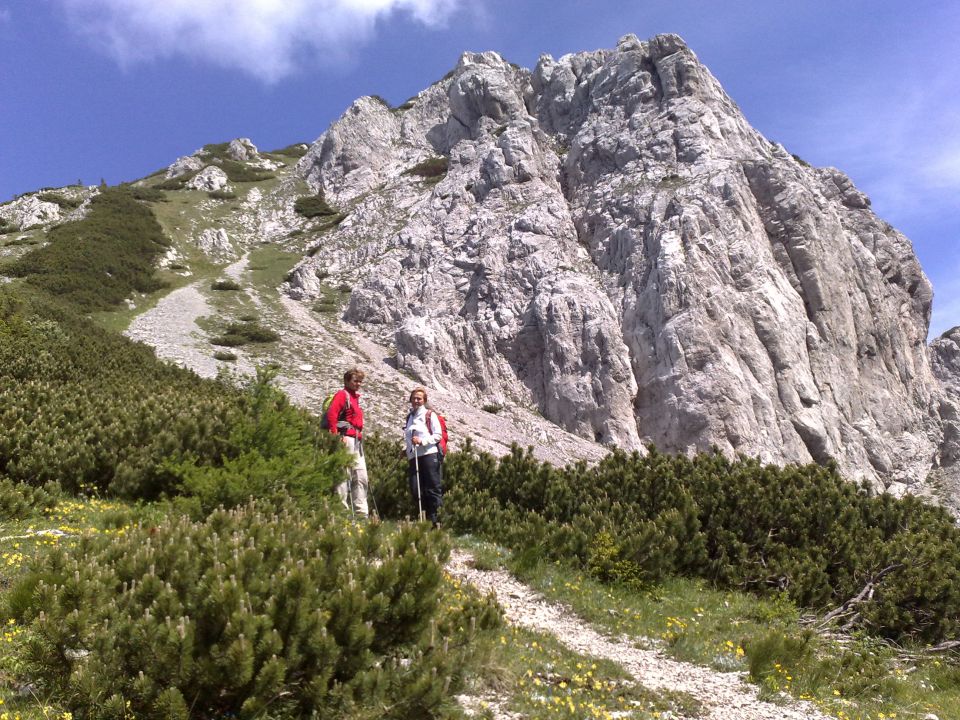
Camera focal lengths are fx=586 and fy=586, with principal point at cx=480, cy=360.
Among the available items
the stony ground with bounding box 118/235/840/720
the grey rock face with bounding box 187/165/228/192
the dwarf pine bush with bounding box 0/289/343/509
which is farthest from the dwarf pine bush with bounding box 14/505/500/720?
the grey rock face with bounding box 187/165/228/192

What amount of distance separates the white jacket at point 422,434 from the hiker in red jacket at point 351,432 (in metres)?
0.92

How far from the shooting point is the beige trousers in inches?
394

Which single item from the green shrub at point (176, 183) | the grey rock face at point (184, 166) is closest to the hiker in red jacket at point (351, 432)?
the green shrub at point (176, 183)

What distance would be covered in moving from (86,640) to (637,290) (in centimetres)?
3908

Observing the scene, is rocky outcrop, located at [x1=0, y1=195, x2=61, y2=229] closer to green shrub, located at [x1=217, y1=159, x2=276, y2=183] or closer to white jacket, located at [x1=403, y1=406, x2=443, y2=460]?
green shrub, located at [x1=217, y1=159, x2=276, y2=183]

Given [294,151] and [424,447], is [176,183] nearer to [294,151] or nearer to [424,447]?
[294,151]

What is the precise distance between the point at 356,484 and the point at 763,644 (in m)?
6.57

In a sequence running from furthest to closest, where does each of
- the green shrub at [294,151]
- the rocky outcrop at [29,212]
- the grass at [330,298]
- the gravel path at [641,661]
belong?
the green shrub at [294,151], the rocky outcrop at [29,212], the grass at [330,298], the gravel path at [641,661]

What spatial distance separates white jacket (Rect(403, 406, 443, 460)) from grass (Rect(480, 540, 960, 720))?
5.77 feet

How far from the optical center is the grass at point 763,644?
5824mm

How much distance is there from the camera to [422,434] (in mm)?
9828

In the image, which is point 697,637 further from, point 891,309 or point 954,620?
point 891,309

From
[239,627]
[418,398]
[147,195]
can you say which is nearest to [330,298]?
[147,195]

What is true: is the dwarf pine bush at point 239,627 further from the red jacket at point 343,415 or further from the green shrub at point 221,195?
the green shrub at point 221,195
